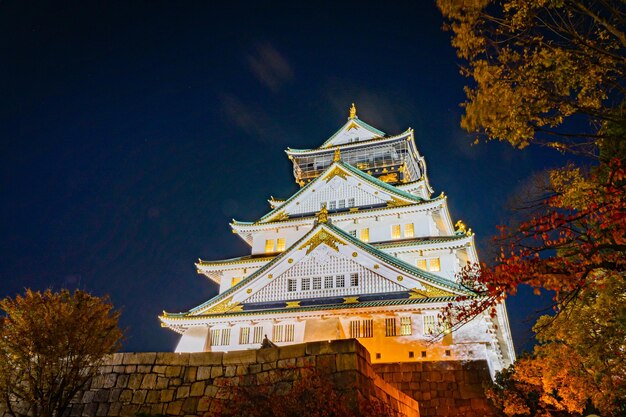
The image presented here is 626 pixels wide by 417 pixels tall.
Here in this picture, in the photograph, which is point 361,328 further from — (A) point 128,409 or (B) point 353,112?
(B) point 353,112

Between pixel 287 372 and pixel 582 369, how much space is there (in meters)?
9.73

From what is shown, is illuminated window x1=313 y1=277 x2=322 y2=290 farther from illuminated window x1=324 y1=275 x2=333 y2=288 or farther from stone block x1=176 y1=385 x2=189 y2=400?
stone block x1=176 y1=385 x2=189 y2=400

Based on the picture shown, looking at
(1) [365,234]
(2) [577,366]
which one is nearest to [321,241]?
(1) [365,234]

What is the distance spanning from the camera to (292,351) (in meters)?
10.6

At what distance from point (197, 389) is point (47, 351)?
4010 millimetres

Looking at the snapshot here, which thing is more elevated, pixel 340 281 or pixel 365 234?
pixel 365 234

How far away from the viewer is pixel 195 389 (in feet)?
36.0

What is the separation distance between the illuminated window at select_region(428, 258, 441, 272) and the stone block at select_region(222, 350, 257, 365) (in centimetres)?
1935

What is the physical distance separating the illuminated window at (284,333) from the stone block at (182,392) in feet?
40.6

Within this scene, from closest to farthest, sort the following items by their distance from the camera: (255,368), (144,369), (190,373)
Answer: (255,368) → (190,373) → (144,369)

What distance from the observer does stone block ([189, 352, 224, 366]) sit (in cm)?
1121

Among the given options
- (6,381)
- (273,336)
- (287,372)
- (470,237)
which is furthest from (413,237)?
(6,381)

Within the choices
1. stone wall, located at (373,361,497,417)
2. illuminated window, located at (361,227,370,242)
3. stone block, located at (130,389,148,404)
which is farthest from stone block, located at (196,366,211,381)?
illuminated window, located at (361,227,370,242)

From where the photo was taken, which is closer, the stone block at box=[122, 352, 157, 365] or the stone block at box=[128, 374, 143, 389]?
the stone block at box=[128, 374, 143, 389]
